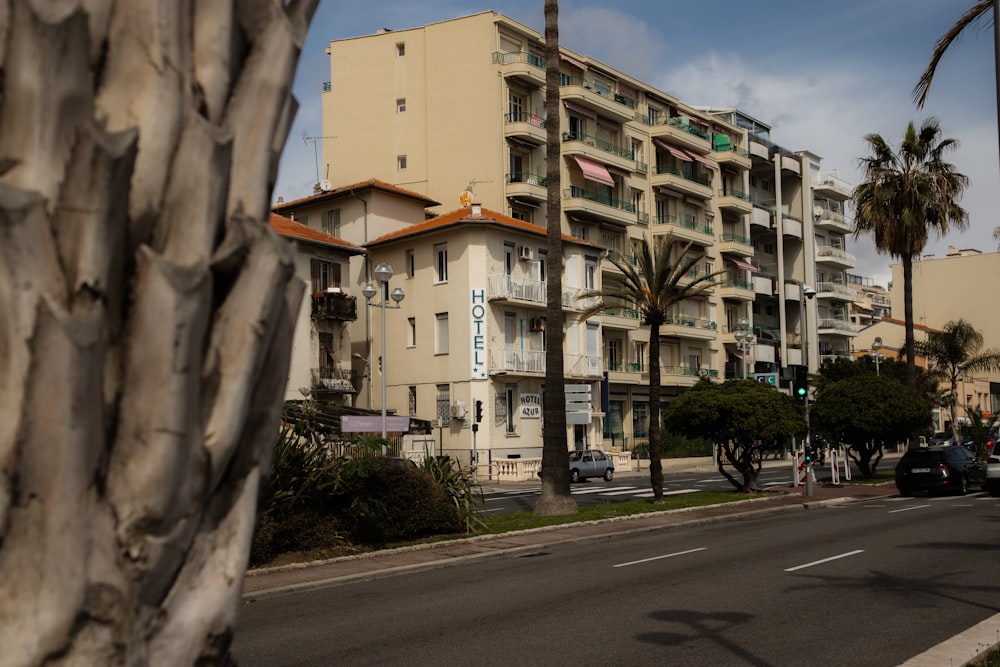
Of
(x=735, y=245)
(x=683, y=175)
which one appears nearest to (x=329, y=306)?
(x=683, y=175)

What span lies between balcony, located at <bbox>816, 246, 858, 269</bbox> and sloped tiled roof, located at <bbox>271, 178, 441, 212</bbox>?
41.2 meters

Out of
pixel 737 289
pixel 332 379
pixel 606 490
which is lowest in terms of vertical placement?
pixel 606 490

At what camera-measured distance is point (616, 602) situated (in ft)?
39.3

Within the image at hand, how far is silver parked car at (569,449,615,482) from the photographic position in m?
44.2

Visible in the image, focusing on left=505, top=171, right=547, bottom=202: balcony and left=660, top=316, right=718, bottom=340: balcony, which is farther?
left=660, top=316, right=718, bottom=340: balcony

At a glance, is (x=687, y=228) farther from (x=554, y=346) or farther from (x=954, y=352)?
(x=554, y=346)

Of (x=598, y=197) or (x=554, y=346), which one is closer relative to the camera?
(x=554, y=346)

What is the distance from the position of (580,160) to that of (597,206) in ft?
9.65

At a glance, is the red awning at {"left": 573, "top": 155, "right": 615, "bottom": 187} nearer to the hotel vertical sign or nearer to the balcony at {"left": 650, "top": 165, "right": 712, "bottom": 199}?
the balcony at {"left": 650, "top": 165, "right": 712, "bottom": 199}

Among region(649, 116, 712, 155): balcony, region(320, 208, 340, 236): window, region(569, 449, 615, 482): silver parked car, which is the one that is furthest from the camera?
region(649, 116, 712, 155): balcony

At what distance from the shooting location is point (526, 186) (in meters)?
56.3

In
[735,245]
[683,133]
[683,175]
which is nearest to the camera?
[683,133]

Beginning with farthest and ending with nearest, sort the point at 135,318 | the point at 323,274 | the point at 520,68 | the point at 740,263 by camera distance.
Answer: the point at 740,263 < the point at 520,68 < the point at 323,274 < the point at 135,318

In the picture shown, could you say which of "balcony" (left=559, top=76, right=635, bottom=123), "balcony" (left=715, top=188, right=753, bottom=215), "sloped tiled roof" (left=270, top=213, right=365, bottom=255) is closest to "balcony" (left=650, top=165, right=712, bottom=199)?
"balcony" (left=715, top=188, right=753, bottom=215)
